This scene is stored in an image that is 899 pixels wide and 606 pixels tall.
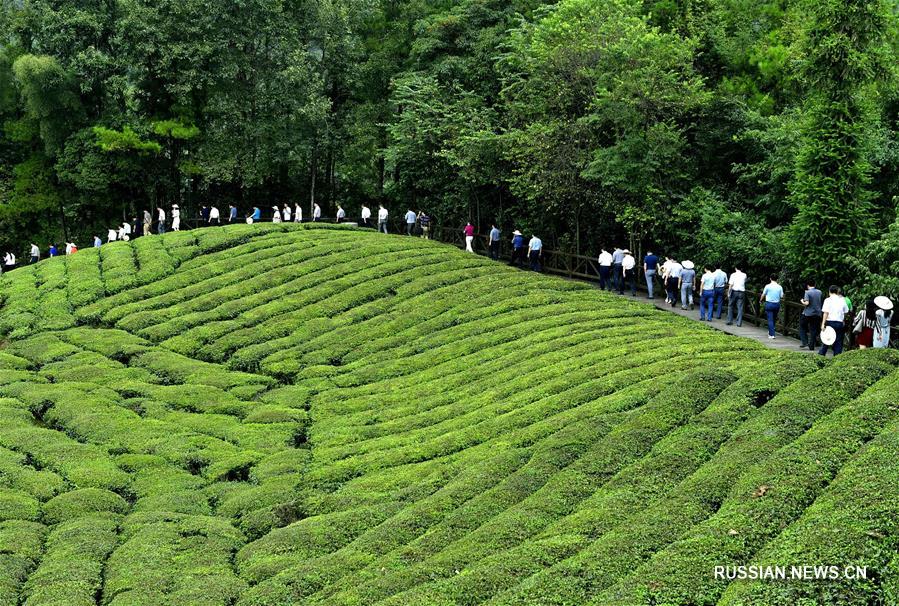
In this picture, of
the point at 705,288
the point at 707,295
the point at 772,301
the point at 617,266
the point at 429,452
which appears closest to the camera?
the point at 429,452

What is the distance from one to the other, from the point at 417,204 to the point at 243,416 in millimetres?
31196

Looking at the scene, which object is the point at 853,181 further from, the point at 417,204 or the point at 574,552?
the point at 417,204

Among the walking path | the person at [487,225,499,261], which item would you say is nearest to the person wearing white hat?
the person at [487,225,499,261]

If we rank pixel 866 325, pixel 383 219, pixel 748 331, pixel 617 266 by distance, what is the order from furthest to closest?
1. pixel 383 219
2. pixel 617 266
3. pixel 748 331
4. pixel 866 325

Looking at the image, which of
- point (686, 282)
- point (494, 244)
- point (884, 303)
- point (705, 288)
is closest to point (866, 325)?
point (884, 303)

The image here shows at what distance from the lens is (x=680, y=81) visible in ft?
138

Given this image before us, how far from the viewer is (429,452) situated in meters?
23.6

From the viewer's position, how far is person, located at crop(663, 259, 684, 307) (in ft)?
119

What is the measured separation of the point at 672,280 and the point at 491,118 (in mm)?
17088

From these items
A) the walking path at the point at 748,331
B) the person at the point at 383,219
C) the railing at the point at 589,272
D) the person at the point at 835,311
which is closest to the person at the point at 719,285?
the walking path at the point at 748,331

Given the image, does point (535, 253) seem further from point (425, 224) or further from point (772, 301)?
point (772, 301)

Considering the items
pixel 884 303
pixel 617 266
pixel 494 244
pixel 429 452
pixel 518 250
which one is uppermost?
pixel 884 303

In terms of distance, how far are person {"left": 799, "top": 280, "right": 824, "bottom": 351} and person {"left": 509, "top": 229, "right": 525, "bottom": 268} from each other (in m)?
17.7

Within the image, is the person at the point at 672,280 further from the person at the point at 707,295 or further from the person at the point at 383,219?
the person at the point at 383,219
